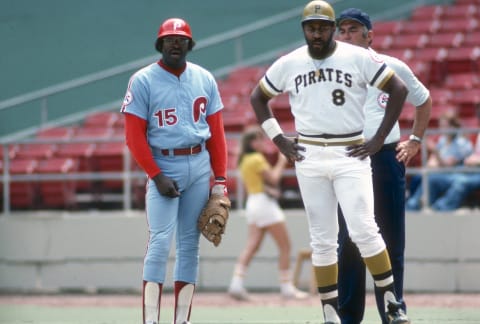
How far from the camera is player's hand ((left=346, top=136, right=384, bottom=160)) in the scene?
723 centimetres

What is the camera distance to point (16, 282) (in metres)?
14.5

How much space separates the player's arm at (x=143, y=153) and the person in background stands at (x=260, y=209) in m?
5.59

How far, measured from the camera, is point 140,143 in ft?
24.4

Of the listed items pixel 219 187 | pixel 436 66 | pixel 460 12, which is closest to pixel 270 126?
pixel 219 187

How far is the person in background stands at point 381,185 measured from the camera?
7.65m

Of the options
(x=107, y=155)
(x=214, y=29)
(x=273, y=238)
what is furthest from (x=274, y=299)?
(x=214, y=29)

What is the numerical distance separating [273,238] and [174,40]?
6037mm

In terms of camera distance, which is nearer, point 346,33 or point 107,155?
point 346,33

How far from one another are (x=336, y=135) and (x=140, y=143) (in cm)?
126

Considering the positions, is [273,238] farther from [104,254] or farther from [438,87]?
[438,87]

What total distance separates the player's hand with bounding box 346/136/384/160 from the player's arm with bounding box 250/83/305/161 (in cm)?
36

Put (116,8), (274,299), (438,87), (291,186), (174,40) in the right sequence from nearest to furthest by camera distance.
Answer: (174,40) → (274,299) → (291,186) → (438,87) → (116,8)

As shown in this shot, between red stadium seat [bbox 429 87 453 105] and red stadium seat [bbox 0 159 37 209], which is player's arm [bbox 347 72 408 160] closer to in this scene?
red stadium seat [bbox 0 159 37 209]

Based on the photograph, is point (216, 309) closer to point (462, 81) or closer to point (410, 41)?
point (462, 81)
